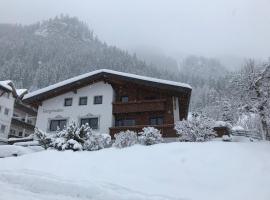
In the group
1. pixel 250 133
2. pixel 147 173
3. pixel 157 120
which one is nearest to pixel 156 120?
pixel 157 120

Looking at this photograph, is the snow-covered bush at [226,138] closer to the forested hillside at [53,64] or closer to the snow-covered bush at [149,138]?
the snow-covered bush at [149,138]

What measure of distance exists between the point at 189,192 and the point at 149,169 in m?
2.65

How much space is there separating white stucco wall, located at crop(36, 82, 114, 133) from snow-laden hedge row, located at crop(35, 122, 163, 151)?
8.58 m

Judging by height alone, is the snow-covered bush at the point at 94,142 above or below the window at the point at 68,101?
below

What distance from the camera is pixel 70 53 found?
156125 millimetres

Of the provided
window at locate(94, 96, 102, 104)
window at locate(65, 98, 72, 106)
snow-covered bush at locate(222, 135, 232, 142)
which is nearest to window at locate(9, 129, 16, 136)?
window at locate(65, 98, 72, 106)

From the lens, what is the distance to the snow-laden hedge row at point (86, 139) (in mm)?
20672

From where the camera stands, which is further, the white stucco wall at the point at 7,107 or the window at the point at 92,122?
the white stucco wall at the point at 7,107

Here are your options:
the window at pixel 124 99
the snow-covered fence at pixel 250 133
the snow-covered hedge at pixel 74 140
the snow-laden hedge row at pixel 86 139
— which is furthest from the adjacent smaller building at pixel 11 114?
the snow-covered fence at pixel 250 133

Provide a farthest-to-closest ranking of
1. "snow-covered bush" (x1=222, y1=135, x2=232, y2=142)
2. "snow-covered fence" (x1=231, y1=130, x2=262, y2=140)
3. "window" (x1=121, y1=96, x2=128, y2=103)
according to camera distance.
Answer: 1. "window" (x1=121, y1=96, x2=128, y2=103)
2. "snow-covered fence" (x1=231, y1=130, x2=262, y2=140)
3. "snow-covered bush" (x1=222, y1=135, x2=232, y2=142)

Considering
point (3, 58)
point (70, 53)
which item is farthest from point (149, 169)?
point (70, 53)

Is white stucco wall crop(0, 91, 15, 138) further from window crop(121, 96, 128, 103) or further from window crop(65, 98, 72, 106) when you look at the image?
window crop(121, 96, 128, 103)

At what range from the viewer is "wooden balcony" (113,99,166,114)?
97.5ft

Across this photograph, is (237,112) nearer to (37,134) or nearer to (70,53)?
(37,134)
